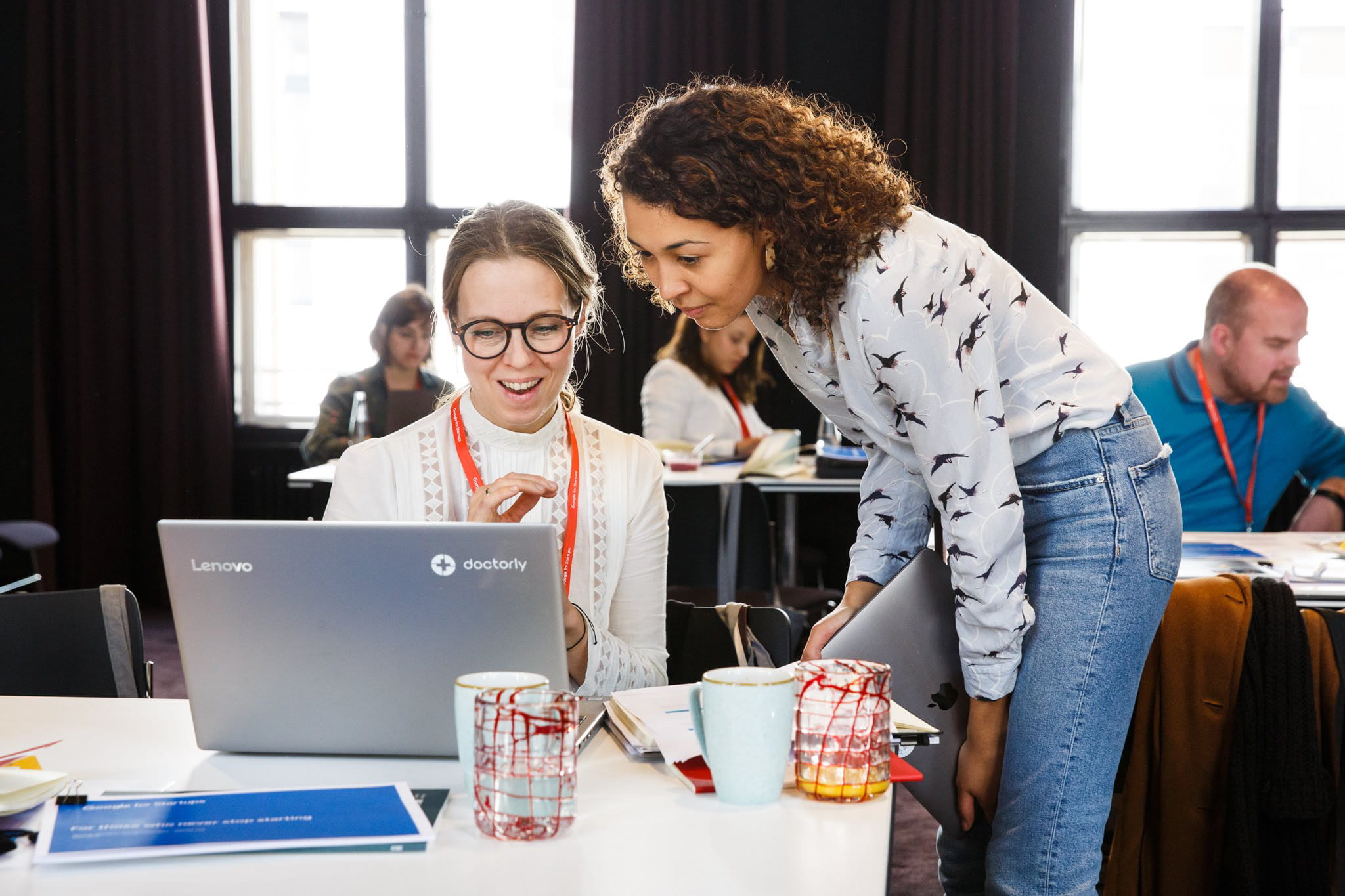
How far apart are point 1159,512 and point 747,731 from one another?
2.17 feet

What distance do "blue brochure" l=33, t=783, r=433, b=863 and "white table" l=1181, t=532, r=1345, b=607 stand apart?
→ 1648 millimetres

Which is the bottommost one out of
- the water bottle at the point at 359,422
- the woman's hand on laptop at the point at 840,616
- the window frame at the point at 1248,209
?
the woman's hand on laptop at the point at 840,616

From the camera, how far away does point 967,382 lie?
1.22 metres

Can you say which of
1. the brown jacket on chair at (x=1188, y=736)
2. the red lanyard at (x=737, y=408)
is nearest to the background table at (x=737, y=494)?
the red lanyard at (x=737, y=408)

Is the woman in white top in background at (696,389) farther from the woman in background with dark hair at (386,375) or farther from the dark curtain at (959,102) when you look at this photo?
the dark curtain at (959,102)

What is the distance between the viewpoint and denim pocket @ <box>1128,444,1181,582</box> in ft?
4.43

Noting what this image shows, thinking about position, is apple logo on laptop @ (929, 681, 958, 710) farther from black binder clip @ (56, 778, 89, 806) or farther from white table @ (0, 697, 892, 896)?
black binder clip @ (56, 778, 89, 806)

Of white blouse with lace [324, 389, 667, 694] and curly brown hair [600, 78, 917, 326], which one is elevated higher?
curly brown hair [600, 78, 917, 326]

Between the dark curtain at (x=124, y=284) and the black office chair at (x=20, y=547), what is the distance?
12.5 inches

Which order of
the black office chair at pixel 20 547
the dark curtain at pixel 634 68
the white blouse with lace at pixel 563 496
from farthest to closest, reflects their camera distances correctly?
the dark curtain at pixel 634 68 → the black office chair at pixel 20 547 → the white blouse with lace at pixel 563 496

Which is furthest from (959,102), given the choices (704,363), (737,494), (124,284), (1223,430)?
(124,284)

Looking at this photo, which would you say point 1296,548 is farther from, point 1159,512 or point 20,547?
point 20,547

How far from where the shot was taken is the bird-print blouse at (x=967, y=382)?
3.99 feet

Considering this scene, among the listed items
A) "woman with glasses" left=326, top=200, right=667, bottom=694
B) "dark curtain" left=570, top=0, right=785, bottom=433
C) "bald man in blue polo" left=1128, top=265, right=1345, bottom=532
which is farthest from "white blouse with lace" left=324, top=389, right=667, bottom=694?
"dark curtain" left=570, top=0, right=785, bottom=433
